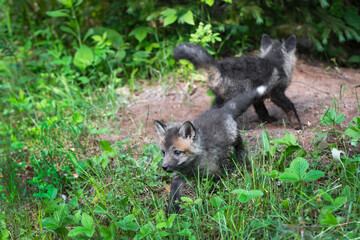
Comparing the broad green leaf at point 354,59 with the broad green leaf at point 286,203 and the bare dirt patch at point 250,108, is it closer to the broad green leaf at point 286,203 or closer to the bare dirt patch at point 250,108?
the bare dirt patch at point 250,108

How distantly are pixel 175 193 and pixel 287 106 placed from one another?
249cm

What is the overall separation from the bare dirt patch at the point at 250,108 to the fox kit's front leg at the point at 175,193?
1.15m

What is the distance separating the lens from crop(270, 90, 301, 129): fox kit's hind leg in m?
5.31

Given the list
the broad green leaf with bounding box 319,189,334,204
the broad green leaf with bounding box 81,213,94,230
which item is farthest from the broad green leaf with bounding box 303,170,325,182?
the broad green leaf with bounding box 81,213,94,230

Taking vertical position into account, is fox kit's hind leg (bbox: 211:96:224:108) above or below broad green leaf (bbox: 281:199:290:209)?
below

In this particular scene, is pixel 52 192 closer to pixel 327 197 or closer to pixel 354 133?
pixel 327 197

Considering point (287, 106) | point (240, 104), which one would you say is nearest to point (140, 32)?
point (287, 106)

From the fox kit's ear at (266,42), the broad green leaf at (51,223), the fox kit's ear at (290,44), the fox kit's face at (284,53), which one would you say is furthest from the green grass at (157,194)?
the fox kit's ear at (266,42)

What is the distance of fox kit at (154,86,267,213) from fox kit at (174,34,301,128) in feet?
3.03

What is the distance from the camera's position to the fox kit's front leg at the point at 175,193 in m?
3.55

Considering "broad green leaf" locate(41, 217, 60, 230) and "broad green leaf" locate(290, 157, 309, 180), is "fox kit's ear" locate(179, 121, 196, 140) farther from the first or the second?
"broad green leaf" locate(41, 217, 60, 230)

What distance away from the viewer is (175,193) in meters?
3.63

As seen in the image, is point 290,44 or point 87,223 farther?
point 290,44

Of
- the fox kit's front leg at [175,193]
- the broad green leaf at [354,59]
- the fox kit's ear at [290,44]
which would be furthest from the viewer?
the broad green leaf at [354,59]
